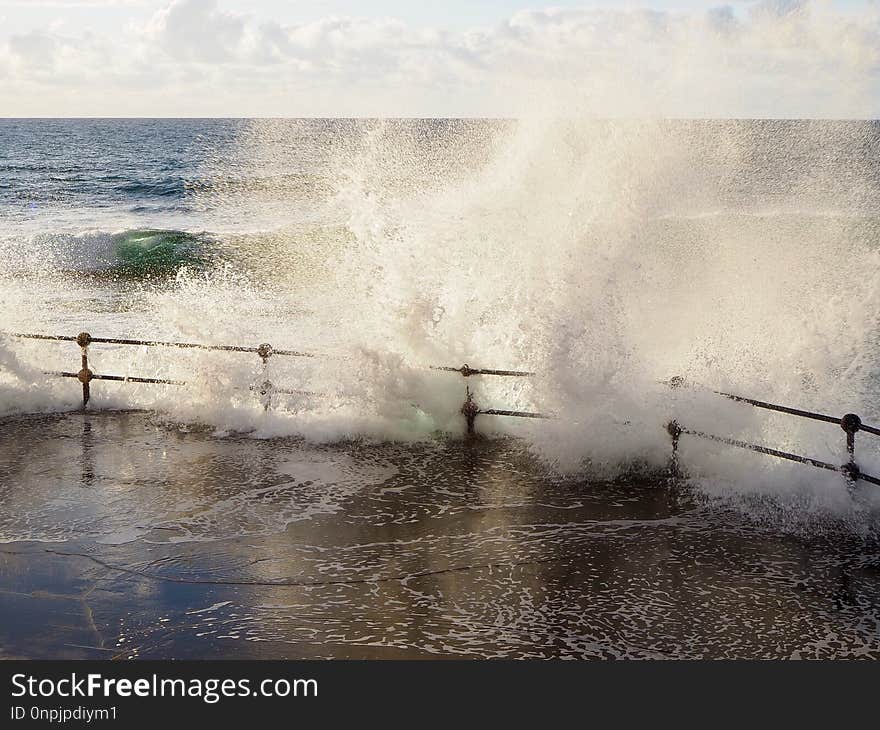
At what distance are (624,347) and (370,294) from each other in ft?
9.89

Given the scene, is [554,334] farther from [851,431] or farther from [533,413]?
[851,431]

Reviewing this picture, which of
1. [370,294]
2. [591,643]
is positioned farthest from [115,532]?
[370,294]

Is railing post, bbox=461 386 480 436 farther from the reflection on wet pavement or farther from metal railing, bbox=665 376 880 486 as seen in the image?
metal railing, bbox=665 376 880 486

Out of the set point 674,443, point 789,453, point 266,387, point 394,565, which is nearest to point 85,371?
point 266,387

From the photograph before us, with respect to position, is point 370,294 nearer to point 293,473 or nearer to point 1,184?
point 293,473

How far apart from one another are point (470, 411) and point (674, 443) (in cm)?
215

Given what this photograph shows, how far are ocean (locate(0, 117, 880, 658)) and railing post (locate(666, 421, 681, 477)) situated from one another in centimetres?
7

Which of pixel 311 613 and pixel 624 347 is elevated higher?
pixel 624 347

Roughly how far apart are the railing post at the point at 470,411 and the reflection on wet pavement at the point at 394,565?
585 mm

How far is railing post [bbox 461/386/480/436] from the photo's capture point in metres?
9.85

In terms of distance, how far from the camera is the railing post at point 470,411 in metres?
9.85

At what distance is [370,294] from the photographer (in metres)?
11.2

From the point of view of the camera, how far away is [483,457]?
365 inches

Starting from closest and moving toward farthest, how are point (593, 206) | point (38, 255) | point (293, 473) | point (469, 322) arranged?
point (293, 473), point (469, 322), point (593, 206), point (38, 255)
